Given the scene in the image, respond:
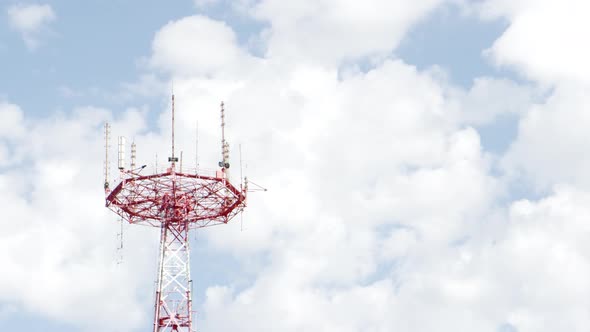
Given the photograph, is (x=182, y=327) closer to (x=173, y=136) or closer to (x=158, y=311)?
Answer: (x=158, y=311)

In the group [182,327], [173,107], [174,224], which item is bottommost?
[182,327]

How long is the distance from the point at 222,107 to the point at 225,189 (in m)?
9.93

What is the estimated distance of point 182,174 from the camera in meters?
125

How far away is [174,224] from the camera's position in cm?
12900

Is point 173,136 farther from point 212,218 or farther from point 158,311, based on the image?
point 158,311

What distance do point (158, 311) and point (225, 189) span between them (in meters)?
13.7

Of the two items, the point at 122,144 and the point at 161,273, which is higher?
the point at 122,144

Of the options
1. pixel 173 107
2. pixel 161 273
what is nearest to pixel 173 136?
pixel 173 107

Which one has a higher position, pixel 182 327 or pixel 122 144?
pixel 122 144

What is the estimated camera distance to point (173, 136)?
127938 mm

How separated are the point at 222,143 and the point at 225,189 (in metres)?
5.59

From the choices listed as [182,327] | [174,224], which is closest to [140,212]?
[174,224]

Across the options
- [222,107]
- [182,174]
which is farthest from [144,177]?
[222,107]

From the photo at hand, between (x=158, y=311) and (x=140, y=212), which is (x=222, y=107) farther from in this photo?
(x=158, y=311)
